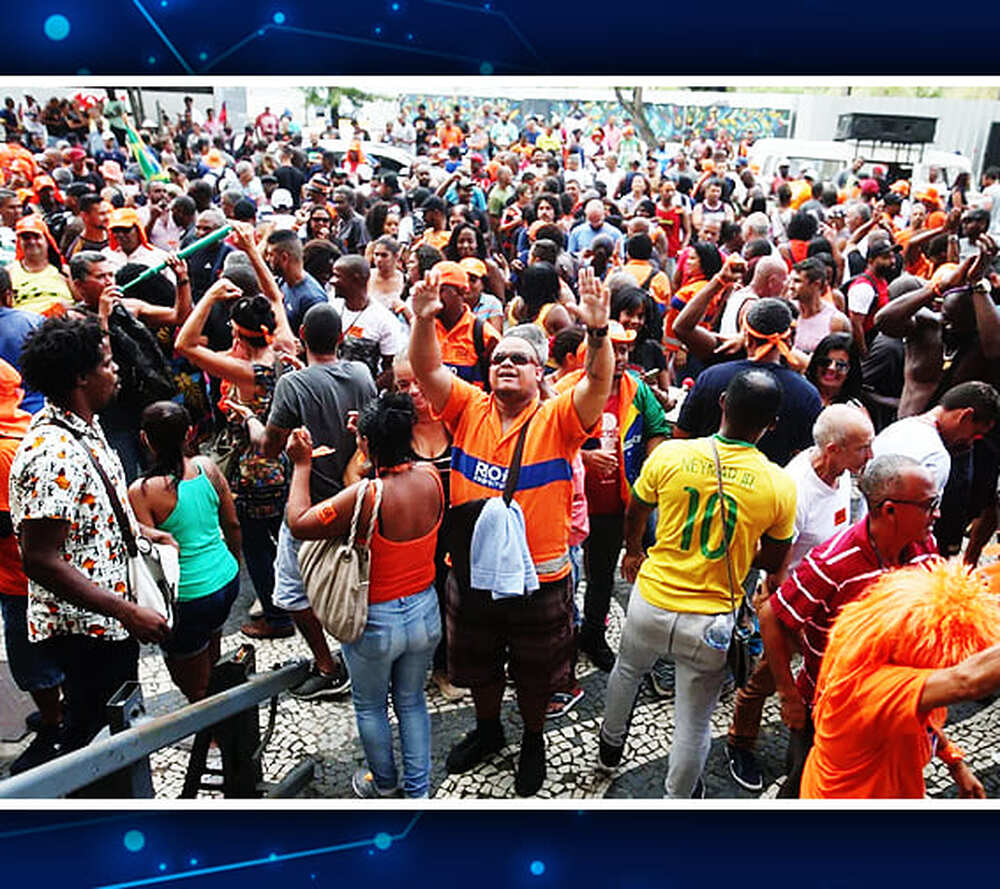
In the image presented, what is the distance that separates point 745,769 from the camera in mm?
3670

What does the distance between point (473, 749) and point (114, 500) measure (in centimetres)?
182

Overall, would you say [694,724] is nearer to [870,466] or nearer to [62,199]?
[870,466]

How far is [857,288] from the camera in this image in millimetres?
6125

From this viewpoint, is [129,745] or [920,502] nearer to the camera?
[129,745]

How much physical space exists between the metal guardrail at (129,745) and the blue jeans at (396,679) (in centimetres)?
32

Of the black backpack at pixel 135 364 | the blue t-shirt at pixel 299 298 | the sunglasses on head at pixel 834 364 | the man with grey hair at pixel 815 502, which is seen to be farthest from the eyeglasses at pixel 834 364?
the black backpack at pixel 135 364

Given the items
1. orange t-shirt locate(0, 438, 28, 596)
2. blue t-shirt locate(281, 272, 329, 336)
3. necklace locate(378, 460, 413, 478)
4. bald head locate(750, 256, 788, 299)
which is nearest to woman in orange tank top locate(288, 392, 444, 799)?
necklace locate(378, 460, 413, 478)

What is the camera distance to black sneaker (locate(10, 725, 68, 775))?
3438mm

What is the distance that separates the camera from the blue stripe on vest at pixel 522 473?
10.6 ft

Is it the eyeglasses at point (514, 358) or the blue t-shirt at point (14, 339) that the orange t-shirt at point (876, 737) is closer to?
the eyeglasses at point (514, 358)

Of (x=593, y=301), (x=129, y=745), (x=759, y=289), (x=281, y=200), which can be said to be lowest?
(x=129, y=745)

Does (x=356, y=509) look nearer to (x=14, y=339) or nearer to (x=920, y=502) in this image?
(x=920, y=502)

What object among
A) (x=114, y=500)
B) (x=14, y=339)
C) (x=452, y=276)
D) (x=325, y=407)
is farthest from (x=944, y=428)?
(x=14, y=339)

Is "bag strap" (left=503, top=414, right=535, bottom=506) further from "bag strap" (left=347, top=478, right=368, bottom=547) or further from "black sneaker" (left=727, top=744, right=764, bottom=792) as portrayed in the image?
"black sneaker" (left=727, top=744, right=764, bottom=792)
